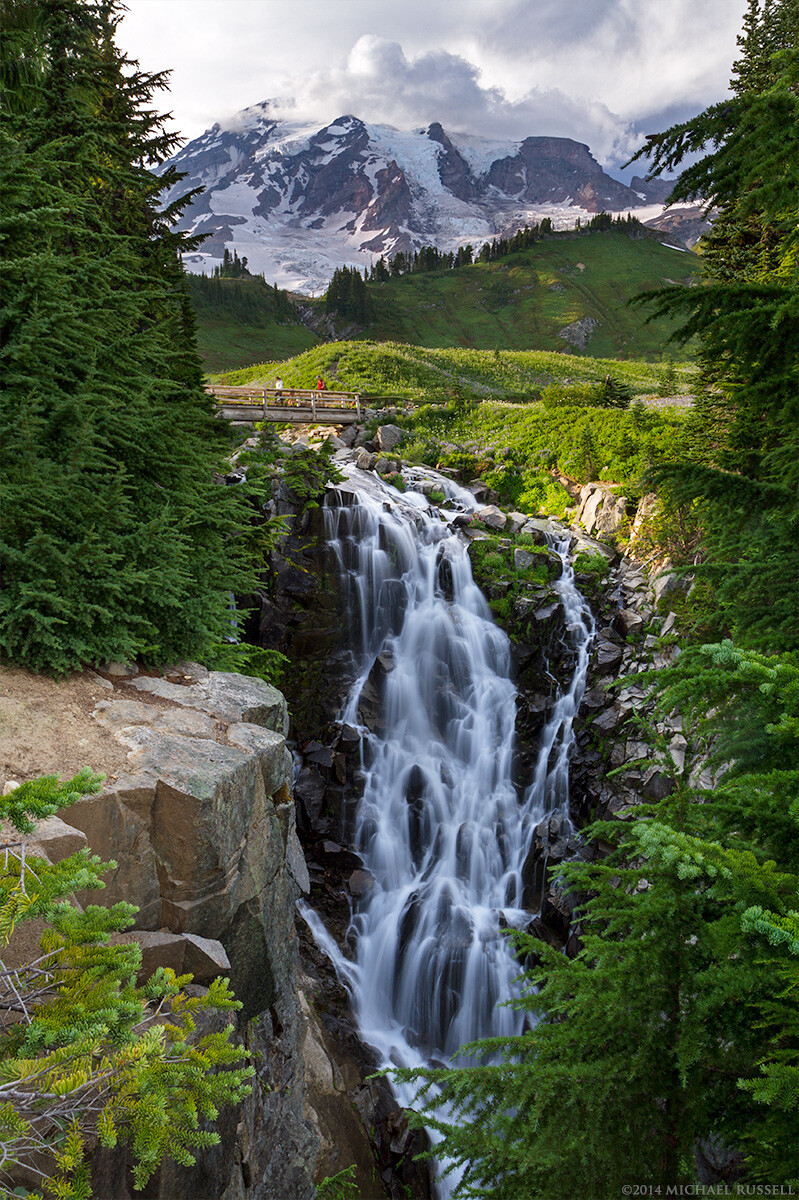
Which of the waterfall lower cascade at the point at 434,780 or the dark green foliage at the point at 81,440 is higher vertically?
the dark green foliage at the point at 81,440

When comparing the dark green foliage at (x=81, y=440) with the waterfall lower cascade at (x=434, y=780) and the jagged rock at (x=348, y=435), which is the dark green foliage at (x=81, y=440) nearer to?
the waterfall lower cascade at (x=434, y=780)

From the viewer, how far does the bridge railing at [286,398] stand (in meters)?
27.5

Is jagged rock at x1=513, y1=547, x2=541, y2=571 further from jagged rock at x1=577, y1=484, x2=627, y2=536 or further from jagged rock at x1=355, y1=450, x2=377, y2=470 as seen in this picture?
jagged rock at x1=355, y1=450, x2=377, y2=470

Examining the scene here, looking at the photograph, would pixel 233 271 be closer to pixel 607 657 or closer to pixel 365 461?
pixel 365 461

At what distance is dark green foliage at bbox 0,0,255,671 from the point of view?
6652 millimetres

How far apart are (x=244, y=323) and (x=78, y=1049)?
106726mm

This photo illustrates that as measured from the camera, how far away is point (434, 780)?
15805mm

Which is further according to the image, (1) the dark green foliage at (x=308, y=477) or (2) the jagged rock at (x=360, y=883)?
(1) the dark green foliage at (x=308, y=477)

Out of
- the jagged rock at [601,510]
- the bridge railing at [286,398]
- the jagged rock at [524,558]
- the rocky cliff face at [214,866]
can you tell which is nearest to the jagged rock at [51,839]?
the rocky cliff face at [214,866]

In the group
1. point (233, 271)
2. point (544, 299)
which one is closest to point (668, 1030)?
point (544, 299)

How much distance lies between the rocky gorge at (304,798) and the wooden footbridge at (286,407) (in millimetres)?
5706

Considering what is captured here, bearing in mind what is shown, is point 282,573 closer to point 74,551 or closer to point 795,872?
point 74,551

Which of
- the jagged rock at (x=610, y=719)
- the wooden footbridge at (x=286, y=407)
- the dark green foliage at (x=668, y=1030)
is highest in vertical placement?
the wooden footbridge at (x=286, y=407)

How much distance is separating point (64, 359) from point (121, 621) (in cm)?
348
